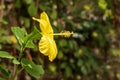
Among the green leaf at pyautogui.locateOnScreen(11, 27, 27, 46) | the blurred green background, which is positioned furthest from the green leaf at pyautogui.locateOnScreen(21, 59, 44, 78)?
the blurred green background

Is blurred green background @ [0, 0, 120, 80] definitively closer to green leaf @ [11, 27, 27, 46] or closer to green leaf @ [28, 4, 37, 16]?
green leaf @ [28, 4, 37, 16]

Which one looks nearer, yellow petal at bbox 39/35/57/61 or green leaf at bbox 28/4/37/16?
yellow petal at bbox 39/35/57/61

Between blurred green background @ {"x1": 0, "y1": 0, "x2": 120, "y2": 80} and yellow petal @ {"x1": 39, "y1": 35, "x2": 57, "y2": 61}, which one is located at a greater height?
yellow petal @ {"x1": 39, "y1": 35, "x2": 57, "y2": 61}

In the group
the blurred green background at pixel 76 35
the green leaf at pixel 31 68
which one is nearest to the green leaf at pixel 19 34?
the green leaf at pixel 31 68

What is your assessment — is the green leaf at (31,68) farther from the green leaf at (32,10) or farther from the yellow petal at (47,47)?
the green leaf at (32,10)

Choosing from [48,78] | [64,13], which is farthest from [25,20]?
[48,78]

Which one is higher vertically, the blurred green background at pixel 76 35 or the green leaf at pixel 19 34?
the green leaf at pixel 19 34

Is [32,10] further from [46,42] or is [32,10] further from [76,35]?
[46,42]

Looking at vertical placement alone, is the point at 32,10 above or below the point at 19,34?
below

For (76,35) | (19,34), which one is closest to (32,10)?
(76,35)
